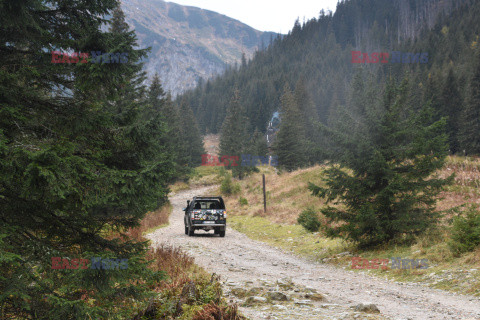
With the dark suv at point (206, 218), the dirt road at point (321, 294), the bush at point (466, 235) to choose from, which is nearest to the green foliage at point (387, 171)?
→ the bush at point (466, 235)

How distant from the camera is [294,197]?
1243 inches

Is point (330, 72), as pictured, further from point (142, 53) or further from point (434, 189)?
point (142, 53)

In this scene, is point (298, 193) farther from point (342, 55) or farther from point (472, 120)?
point (342, 55)

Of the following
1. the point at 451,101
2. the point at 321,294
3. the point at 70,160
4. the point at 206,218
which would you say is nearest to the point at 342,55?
the point at 451,101

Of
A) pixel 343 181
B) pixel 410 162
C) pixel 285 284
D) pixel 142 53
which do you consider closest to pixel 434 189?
pixel 410 162

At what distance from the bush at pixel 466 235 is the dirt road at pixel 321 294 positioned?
82.7 inches

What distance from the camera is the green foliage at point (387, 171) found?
11.7 metres

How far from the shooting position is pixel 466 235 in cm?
936

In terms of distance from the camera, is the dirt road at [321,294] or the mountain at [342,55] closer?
the dirt road at [321,294]

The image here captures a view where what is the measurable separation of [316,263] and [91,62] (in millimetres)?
10656

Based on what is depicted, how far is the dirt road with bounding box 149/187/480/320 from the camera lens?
19.8ft

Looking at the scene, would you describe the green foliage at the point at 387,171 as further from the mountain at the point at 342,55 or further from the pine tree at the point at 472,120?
the mountain at the point at 342,55

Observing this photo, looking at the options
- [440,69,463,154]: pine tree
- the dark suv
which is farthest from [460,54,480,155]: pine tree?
the dark suv

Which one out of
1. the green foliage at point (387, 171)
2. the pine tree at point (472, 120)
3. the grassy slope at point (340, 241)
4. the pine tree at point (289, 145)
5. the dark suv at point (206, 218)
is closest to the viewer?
the grassy slope at point (340, 241)
